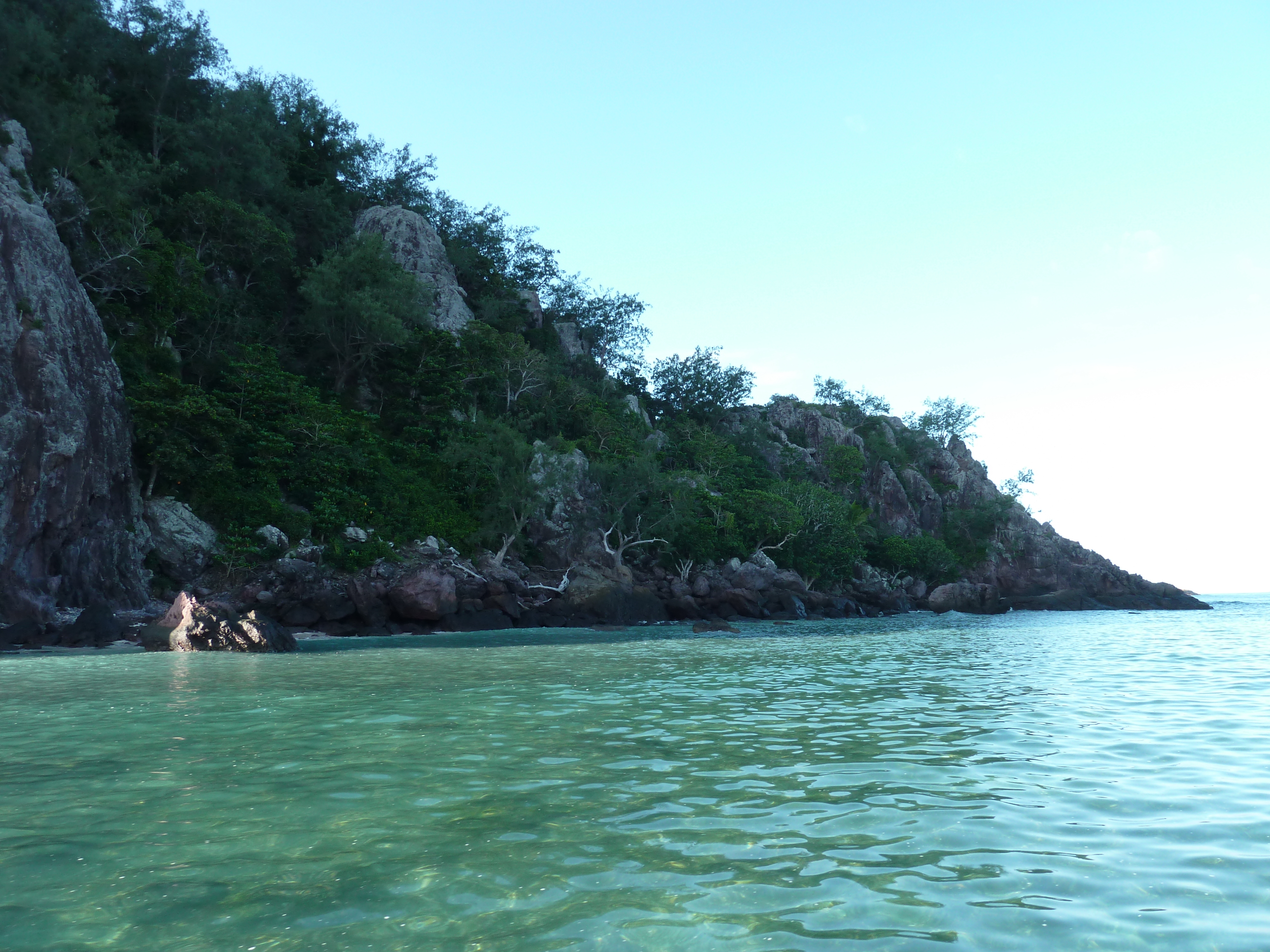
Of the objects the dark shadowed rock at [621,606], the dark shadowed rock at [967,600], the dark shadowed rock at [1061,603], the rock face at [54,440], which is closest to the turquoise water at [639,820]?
the rock face at [54,440]

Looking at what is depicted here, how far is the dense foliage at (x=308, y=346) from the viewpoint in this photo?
38500 millimetres

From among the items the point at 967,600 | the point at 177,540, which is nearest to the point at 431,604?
the point at 177,540

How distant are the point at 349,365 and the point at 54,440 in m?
25.6

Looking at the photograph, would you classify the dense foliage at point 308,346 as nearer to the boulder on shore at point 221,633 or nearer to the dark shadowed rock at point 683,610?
the dark shadowed rock at point 683,610

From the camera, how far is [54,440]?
2894 cm

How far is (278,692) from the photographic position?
13.9 m

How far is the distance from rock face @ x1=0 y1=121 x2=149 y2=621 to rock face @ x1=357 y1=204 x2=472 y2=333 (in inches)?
1126

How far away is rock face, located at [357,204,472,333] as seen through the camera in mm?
61031

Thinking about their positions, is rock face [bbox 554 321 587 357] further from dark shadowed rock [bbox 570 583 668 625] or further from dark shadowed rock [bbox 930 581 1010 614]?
dark shadowed rock [bbox 930 581 1010 614]

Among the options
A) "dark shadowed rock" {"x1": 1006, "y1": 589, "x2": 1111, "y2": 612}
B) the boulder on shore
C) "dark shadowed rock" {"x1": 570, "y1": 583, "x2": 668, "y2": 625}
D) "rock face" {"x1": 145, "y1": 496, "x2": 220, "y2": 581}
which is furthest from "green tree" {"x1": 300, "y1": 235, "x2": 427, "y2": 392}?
"dark shadowed rock" {"x1": 1006, "y1": 589, "x2": 1111, "y2": 612}

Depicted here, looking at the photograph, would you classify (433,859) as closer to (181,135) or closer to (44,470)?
(44,470)

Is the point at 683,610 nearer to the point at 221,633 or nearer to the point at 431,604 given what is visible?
the point at 431,604

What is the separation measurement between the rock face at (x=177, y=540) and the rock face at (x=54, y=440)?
726 millimetres

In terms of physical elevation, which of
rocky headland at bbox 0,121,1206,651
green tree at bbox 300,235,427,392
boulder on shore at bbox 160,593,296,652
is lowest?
boulder on shore at bbox 160,593,296,652
